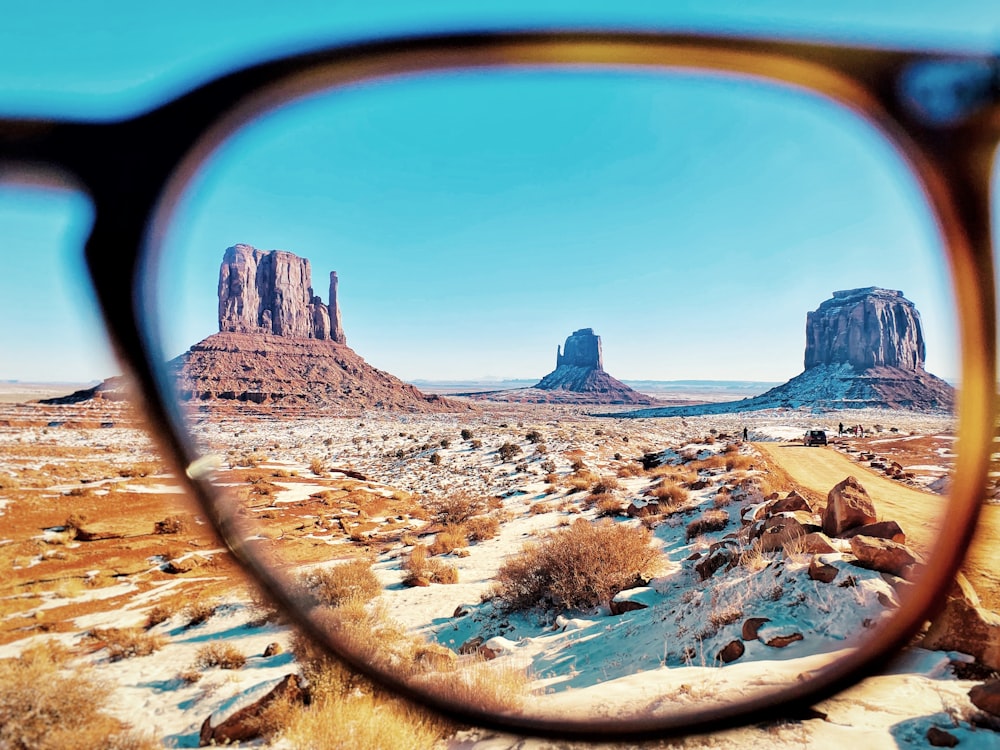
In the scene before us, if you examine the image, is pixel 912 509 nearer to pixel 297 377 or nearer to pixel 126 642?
pixel 126 642

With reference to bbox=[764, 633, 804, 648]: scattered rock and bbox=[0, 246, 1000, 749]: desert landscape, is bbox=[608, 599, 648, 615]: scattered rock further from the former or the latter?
bbox=[764, 633, 804, 648]: scattered rock

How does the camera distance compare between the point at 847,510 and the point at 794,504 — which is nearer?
the point at 847,510

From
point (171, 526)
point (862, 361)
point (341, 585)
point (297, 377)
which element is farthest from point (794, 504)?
point (862, 361)

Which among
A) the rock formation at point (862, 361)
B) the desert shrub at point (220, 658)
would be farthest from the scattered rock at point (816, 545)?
the rock formation at point (862, 361)

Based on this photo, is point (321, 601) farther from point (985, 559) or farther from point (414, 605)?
point (985, 559)

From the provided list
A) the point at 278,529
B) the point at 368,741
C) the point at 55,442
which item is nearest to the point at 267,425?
the point at 55,442
